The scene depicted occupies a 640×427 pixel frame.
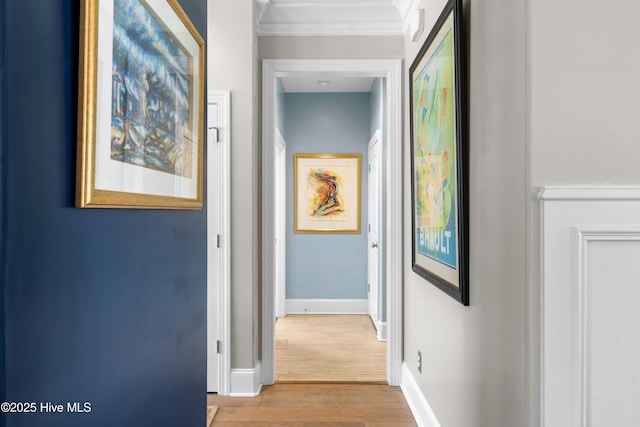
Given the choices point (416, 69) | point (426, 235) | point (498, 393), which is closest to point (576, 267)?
point (498, 393)

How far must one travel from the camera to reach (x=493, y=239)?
1.41 m

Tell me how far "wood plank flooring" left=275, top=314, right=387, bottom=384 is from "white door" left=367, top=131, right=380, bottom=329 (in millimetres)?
269

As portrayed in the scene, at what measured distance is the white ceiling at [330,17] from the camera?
9.29 ft

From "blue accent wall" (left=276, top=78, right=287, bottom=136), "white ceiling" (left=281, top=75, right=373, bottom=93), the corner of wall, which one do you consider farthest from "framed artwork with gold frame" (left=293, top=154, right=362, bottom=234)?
the corner of wall

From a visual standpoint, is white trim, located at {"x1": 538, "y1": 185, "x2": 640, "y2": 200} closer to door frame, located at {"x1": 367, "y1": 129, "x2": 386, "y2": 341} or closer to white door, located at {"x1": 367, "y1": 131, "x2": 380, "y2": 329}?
door frame, located at {"x1": 367, "y1": 129, "x2": 386, "y2": 341}

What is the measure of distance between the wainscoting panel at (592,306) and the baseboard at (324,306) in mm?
4002

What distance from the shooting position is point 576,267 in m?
1.12

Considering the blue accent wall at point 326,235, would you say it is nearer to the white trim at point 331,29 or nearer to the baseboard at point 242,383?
the white trim at point 331,29

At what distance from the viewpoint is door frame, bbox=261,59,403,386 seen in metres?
2.93

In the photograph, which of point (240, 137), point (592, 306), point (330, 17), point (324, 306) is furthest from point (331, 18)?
point (324, 306)

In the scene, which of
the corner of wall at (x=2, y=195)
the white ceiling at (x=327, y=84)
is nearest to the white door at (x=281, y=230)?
the white ceiling at (x=327, y=84)

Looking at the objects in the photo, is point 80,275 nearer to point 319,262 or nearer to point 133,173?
point 133,173

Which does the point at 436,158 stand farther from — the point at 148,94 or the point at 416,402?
the point at 416,402

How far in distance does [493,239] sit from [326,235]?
375 cm
